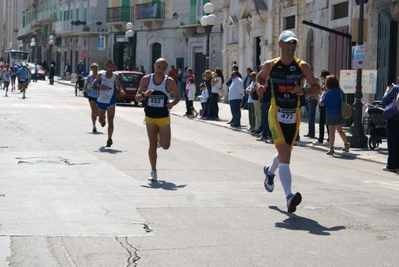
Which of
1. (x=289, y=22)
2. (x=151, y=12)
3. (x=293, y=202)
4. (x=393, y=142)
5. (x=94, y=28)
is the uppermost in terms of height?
(x=151, y=12)

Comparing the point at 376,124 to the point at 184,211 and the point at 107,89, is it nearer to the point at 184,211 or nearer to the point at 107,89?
the point at 107,89

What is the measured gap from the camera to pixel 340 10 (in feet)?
90.8

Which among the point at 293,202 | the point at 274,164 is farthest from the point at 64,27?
the point at 293,202

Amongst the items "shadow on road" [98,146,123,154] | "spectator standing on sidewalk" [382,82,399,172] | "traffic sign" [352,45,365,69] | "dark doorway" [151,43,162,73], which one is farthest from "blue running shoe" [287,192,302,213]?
"dark doorway" [151,43,162,73]

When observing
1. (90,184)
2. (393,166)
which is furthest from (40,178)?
(393,166)

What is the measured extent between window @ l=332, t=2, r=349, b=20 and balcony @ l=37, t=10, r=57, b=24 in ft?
200

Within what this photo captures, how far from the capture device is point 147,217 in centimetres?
852

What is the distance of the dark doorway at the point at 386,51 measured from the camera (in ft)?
76.2

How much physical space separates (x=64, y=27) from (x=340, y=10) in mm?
54279

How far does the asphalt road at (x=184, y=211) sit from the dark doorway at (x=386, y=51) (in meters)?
7.49

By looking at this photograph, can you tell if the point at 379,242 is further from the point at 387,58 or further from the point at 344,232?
the point at 387,58

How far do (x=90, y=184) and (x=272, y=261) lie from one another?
15.5 ft

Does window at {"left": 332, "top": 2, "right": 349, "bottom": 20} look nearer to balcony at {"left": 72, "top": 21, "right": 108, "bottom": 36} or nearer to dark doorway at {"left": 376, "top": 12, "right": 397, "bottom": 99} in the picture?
dark doorway at {"left": 376, "top": 12, "right": 397, "bottom": 99}

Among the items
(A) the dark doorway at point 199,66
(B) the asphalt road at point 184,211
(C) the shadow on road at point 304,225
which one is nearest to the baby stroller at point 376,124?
(B) the asphalt road at point 184,211
